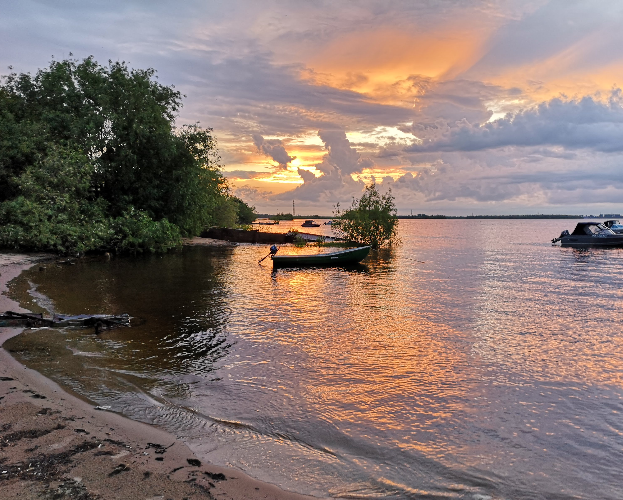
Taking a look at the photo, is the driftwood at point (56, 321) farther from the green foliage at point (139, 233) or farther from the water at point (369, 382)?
the green foliage at point (139, 233)

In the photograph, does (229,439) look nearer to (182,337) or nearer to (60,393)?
(60,393)

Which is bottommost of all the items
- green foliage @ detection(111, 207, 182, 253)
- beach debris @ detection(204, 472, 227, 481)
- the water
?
the water

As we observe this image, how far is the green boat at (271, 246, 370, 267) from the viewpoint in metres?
32.2

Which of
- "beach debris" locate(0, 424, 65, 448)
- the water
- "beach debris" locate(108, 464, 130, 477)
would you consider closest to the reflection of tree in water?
the water

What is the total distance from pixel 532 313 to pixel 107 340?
16.2 metres

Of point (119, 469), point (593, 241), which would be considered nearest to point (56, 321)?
point (119, 469)

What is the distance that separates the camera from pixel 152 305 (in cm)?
1814

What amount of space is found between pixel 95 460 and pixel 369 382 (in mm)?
5979

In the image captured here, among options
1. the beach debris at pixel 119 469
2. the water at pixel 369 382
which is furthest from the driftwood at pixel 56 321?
the beach debris at pixel 119 469

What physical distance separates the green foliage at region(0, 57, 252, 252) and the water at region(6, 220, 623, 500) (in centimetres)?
1418

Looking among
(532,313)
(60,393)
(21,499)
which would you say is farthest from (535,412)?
(532,313)

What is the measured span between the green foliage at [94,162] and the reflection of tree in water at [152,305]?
18.4 ft

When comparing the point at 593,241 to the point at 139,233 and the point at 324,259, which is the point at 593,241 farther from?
the point at 139,233

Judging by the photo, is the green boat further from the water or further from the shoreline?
the shoreline
